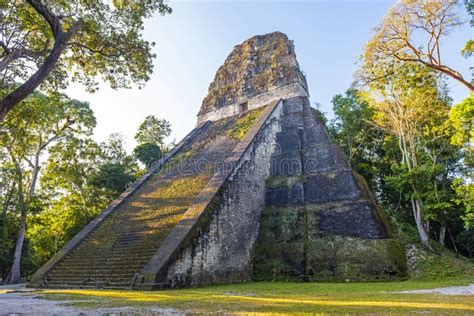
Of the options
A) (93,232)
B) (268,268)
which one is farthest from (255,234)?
(93,232)

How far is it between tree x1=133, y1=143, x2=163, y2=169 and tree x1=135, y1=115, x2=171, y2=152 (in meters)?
1.58

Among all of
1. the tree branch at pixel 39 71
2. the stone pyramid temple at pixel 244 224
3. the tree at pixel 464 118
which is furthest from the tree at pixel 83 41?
the tree at pixel 464 118

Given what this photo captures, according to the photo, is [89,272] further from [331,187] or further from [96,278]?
[331,187]

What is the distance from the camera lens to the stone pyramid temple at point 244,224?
26.0 feet

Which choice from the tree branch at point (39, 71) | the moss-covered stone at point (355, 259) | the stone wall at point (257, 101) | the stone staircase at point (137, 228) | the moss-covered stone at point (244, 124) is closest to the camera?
the tree branch at point (39, 71)

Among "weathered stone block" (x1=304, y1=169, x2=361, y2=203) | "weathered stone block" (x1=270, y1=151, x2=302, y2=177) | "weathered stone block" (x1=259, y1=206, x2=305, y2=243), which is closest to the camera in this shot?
"weathered stone block" (x1=259, y1=206, x2=305, y2=243)

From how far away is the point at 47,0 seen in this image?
23.5ft

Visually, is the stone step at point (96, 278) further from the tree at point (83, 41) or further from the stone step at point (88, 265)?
the tree at point (83, 41)

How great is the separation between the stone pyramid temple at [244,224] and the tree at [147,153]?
16.9ft

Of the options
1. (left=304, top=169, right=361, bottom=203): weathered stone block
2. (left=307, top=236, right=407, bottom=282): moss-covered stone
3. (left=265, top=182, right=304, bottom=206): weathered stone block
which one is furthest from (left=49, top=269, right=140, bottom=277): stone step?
(left=304, top=169, right=361, bottom=203): weathered stone block

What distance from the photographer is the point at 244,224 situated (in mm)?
9773

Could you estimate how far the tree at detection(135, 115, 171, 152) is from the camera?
21.5m

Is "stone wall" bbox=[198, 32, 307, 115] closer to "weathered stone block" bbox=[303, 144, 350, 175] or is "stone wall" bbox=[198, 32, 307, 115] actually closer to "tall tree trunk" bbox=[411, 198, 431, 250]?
"weathered stone block" bbox=[303, 144, 350, 175]

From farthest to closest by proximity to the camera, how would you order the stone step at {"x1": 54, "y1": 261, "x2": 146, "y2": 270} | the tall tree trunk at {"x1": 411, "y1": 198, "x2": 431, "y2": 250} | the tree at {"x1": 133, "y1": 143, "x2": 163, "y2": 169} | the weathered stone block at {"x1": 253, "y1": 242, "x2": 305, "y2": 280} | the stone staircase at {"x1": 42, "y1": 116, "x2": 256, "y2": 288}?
the tree at {"x1": 133, "y1": 143, "x2": 163, "y2": 169} < the tall tree trunk at {"x1": 411, "y1": 198, "x2": 431, "y2": 250} < the weathered stone block at {"x1": 253, "y1": 242, "x2": 305, "y2": 280} < the stone staircase at {"x1": 42, "y1": 116, "x2": 256, "y2": 288} < the stone step at {"x1": 54, "y1": 261, "x2": 146, "y2": 270}
